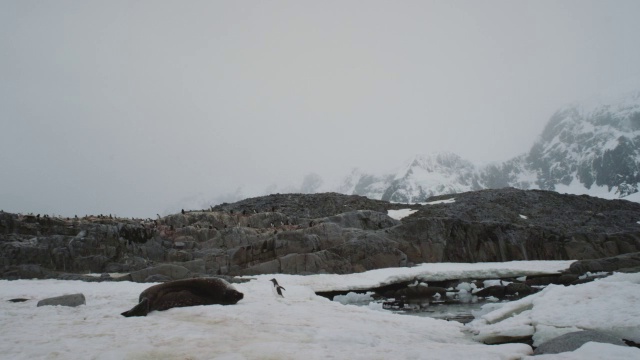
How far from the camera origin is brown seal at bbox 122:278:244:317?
13461 mm

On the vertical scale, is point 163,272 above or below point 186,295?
above

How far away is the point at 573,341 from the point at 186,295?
39.9 ft

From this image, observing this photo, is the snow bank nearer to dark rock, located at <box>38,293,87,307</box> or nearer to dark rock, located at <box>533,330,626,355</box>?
dark rock, located at <box>533,330,626,355</box>

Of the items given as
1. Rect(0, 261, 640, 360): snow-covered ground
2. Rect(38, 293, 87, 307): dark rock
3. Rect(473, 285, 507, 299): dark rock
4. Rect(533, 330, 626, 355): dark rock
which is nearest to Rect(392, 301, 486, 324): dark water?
Rect(473, 285, 507, 299): dark rock

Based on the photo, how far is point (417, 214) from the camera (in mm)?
67562

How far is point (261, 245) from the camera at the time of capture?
3666 centimetres

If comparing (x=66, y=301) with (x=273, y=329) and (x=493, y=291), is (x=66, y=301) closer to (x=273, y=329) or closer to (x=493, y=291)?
(x=273, y=329)

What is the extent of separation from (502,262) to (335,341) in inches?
1574

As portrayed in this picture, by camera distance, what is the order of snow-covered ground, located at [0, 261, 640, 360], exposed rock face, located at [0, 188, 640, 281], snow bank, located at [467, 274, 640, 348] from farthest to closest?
exposed rock face, located at [0, 188, 640, 281]
snow bank, located at [467, 274, 640, 348]
snow-covered ground, located at [0, 261, 640, 360]

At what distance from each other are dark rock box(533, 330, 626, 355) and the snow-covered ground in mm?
487

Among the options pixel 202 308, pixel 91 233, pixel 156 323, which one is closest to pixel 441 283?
pixel 202 308

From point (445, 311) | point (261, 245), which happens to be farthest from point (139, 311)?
point (261, 245)

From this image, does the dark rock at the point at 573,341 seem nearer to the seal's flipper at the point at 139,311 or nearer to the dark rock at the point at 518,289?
the seal's flipper at the point at 139,311

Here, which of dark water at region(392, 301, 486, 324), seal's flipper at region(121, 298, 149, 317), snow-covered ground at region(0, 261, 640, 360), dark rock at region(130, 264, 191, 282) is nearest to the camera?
snow-covered ground at region(0, 261, 640, 360)
